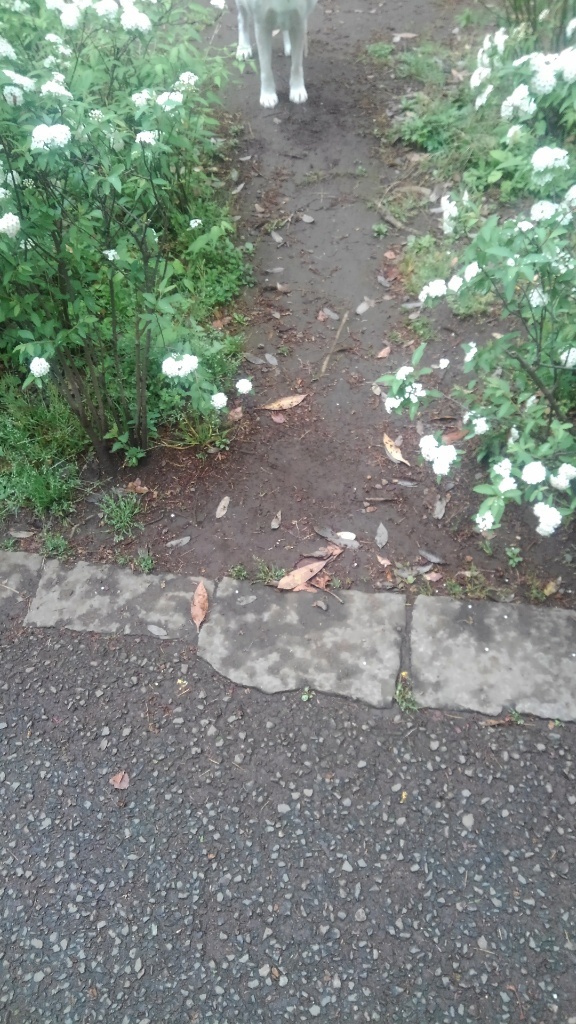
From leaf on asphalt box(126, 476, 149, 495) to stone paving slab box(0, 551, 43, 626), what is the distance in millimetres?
496

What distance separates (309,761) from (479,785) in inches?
22.2

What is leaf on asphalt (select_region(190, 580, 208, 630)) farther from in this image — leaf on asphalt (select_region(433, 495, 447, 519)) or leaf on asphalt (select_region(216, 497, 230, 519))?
leaf on asphalt (select_region(433, 495, 447, 519))

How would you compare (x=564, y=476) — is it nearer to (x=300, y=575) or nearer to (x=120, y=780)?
(x=300, y=575)

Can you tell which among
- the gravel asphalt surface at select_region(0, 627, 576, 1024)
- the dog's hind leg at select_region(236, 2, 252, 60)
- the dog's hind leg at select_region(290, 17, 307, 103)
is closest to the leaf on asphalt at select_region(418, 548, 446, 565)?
the gravel asphalt surface at select_region(0, 627, 576, 1024)

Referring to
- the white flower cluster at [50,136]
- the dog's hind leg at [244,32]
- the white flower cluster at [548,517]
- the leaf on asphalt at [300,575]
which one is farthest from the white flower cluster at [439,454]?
the dog's hind leg at [244,32]

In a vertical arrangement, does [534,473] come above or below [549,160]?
below

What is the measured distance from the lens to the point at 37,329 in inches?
99.0

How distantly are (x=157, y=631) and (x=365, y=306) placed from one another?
2285 mm

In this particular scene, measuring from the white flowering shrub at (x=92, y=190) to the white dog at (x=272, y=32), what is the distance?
43.8 inches

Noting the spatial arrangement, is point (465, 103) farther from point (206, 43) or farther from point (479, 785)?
point (479, 785)

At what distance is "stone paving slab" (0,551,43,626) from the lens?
270 cm

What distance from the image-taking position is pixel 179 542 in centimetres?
282

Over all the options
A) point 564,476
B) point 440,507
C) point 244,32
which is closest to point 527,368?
point 564,476

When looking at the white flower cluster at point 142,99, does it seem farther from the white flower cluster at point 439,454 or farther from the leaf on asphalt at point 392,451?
the leaf on asphalt at point 392,451
